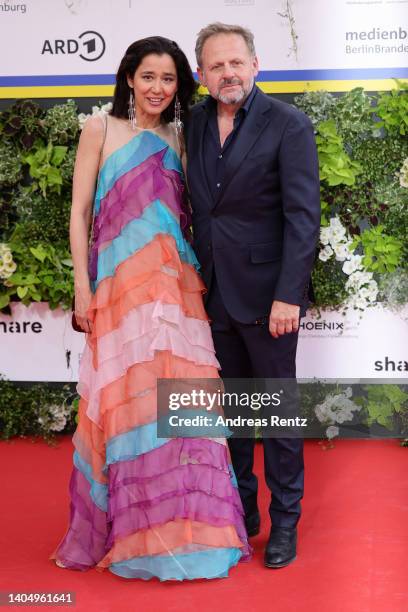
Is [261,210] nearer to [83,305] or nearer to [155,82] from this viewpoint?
[155,82]

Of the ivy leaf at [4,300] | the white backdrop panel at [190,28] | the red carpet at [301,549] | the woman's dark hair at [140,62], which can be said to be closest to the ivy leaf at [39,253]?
the ivy leaf at [4,300]

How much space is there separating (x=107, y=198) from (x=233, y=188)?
1.37ft

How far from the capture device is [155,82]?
2.86m

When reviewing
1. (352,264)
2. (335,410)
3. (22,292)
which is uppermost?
(352,264)

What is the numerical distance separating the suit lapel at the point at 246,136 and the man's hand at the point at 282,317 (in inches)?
15.7

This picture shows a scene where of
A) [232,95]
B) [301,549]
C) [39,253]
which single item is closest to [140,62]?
[232,95]

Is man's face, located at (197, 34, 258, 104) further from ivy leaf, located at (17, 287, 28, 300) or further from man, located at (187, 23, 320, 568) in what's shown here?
ivy leaf, located at (17, 287, 28, 300)

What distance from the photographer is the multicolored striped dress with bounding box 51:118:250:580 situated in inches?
112

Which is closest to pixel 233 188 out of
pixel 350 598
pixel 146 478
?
pixel 146 478

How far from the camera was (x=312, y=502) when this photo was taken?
11.6ft

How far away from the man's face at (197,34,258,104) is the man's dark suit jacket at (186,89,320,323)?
86mm

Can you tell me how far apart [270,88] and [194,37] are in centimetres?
41

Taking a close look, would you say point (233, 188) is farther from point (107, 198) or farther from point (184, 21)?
point (184, 21)

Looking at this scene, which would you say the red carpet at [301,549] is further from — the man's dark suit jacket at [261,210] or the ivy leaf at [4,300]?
the man's dark suit jacket at [261,210]
